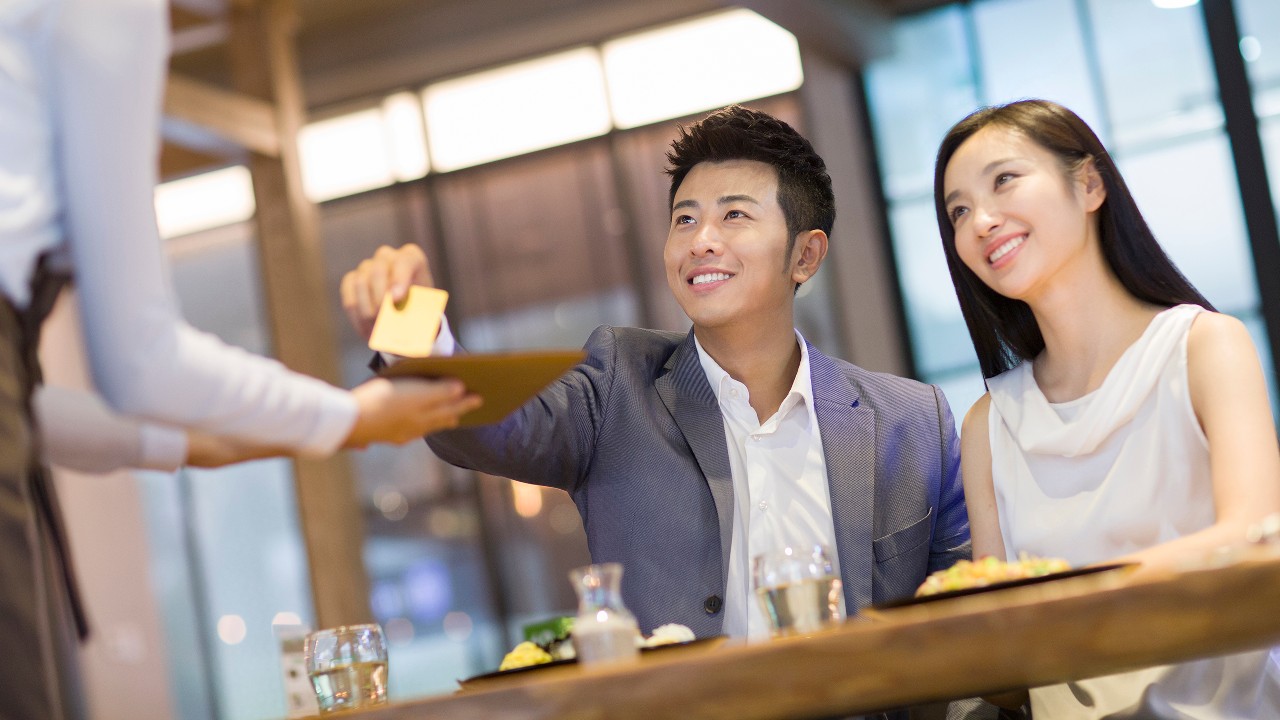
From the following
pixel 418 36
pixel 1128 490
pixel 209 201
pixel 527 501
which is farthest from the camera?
pixel 209 201

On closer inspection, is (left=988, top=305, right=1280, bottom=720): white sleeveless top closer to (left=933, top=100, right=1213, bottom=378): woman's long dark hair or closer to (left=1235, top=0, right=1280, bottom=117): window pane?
(left=933, top=100, right=1213, bottom=378): woman's long dark hair

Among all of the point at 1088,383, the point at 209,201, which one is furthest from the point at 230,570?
the point at 1088,383

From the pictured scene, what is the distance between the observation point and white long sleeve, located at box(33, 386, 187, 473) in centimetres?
129

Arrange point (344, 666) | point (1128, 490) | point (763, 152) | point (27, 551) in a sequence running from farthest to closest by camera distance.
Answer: point (763, 152) < point (1128, 490) < point (344, 666) < point (27, 551)

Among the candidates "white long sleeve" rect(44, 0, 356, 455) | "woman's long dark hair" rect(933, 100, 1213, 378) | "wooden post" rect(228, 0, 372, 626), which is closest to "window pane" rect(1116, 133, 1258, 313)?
"wooden post" rect(228, 0, 372, 626)

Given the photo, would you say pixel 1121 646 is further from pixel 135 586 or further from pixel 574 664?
pixel 135 586

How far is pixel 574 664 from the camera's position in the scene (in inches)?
59.1

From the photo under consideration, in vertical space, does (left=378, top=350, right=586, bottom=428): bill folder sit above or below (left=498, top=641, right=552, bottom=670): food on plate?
above

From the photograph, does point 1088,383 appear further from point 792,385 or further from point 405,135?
point 405,135

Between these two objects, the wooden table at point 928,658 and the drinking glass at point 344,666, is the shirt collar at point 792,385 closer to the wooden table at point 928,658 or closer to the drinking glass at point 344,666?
the drinking glass at point 344,666

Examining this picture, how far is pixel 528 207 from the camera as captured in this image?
7586mm

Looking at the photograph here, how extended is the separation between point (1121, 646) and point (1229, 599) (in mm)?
102

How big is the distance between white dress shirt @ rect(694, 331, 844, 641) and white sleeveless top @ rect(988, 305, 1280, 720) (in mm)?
347

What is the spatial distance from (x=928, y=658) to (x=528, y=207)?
260 inches
